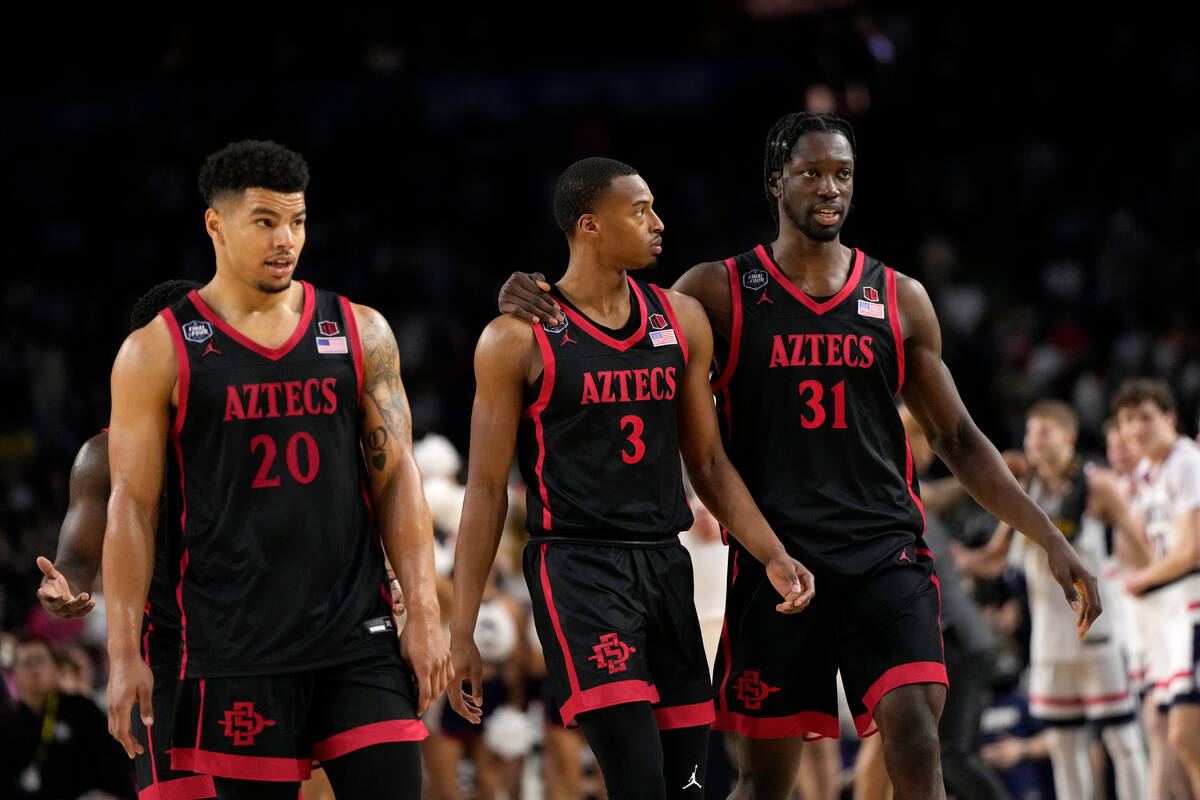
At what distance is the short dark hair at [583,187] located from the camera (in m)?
5.59

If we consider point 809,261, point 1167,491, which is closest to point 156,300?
point 809,261

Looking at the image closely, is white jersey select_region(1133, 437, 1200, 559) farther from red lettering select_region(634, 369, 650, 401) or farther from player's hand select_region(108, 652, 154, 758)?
player's hand select_region(108, 652, 154, 758)

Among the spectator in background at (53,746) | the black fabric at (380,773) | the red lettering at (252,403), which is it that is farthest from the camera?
the spectator in background at (53,746)

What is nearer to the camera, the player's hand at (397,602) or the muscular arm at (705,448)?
the player's hand at (397,602)

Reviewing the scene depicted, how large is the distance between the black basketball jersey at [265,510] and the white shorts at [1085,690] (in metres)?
5.45

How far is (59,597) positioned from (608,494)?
→ 1.75 m

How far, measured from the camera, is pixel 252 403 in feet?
15.5

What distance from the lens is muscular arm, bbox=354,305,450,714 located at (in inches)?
187

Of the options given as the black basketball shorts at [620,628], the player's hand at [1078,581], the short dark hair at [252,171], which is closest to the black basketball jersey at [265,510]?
the short dark hair at [252,171]

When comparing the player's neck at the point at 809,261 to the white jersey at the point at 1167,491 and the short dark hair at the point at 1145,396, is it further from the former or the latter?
the white jersey at the point at 1167,491

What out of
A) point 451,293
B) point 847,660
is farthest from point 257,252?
point 451,293

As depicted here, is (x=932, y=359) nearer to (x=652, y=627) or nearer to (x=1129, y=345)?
(x=652, y=627)

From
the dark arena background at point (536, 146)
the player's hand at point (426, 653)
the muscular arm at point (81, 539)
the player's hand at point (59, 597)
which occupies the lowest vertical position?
the player's hand at point (426, 653)

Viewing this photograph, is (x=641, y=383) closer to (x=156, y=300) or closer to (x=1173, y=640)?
(x=156, y=300)
